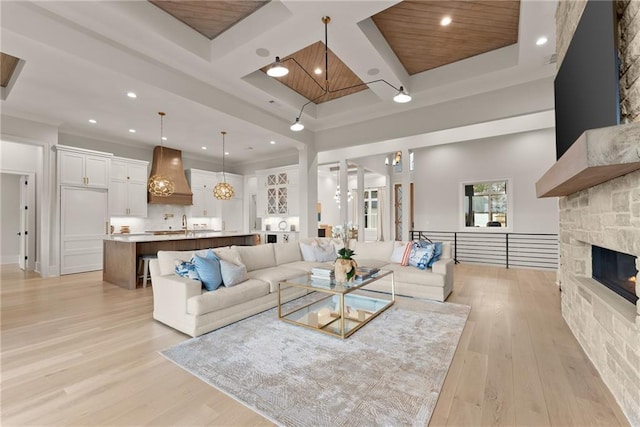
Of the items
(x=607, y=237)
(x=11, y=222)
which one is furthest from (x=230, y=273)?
(x=11, y=222)

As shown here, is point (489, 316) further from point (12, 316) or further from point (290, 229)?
point (290, 229)

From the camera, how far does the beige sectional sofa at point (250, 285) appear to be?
2977 millimetres

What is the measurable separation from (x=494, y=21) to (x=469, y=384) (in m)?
4.07

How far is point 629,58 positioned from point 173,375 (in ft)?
12.3

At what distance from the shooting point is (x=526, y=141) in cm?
688

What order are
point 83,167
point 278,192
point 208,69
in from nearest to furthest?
point 208,69 < point 83,167 < point 278,192

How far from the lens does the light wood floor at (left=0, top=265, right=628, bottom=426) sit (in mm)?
1764

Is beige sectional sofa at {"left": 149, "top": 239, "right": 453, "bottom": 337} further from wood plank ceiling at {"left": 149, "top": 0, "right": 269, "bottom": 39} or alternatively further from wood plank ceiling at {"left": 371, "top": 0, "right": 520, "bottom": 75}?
wood plank ceiling at {"left": 371, "top": 0, "right": 520, "bottom": 75}

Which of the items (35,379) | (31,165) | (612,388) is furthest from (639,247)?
(31,165)

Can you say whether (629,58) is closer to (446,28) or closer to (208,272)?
(446,28)

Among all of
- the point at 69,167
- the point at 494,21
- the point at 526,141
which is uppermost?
the point at 494,21

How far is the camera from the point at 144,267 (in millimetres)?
4965

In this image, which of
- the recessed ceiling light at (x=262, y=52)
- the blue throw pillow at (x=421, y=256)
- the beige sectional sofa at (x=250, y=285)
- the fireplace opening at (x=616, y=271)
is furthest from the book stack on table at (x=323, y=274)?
the recessed ceiling light at (x=262, y=52)

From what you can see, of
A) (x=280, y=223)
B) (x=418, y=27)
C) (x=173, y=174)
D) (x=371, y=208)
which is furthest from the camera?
(x=371, y=208)
